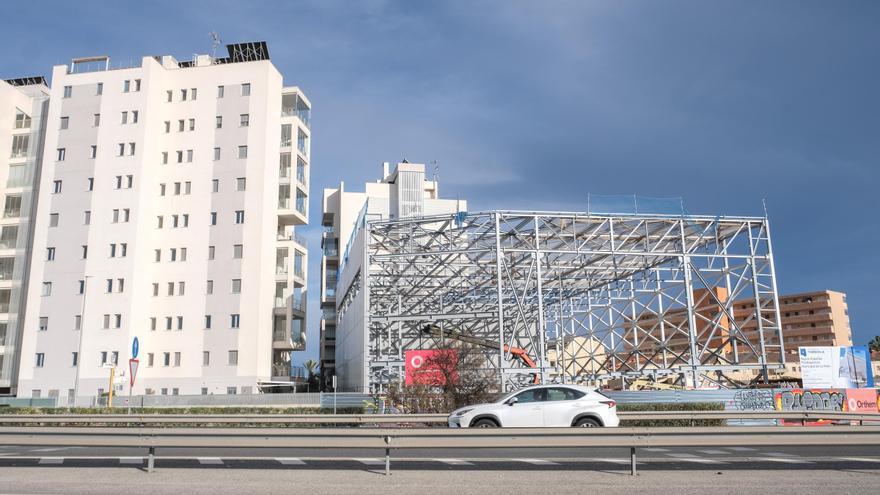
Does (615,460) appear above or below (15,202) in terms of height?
below

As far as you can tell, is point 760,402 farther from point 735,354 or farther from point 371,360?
point 371,360

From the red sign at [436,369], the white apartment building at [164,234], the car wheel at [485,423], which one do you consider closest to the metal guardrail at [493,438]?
the car wheel at [485,423]

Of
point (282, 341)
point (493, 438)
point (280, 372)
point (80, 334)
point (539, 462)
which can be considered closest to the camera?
point (493, 438)

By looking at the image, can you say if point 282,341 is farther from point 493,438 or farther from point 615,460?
point 493,438

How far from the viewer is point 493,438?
34.0ft

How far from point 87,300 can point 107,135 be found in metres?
12.0

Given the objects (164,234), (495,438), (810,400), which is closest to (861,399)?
(810,400)

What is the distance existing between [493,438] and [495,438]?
0.03 metres

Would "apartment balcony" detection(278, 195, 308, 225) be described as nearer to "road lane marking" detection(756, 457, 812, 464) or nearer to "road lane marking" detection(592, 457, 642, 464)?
"road lane marking" detection(592, 457, 642, 464)

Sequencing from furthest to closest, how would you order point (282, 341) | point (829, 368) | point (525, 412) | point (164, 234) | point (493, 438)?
1. point (282, 341)
2. point (164, 234)
3. point (829, 368)
4. point (525, 412)
5. point (493, 438)

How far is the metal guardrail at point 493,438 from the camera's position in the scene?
33.0 ft

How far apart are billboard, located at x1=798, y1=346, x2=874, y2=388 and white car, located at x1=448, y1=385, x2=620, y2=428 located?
17.8 meters

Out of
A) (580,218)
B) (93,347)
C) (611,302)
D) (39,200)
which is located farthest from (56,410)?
(611,302)

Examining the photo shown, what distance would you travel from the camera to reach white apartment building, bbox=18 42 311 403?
155 ft
